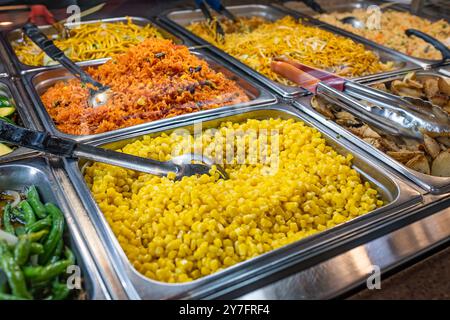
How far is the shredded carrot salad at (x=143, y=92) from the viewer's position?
242 centimetres

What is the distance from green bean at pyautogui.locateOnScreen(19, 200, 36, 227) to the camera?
5.51ft

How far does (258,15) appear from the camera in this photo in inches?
173

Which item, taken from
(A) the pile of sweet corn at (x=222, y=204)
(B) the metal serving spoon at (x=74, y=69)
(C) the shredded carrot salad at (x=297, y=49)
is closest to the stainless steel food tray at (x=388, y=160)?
(A) the pile of sweet corn at (x=222, y=204)

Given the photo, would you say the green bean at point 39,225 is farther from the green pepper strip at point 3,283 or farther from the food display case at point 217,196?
the green pepper strip at point 3,283

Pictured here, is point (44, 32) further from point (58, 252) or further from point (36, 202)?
point (58, 252)

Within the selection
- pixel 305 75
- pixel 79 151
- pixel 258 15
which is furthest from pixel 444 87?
pixel 79 151

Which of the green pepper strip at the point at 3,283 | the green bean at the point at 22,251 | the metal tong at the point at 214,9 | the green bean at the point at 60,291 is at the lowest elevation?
the green bean at the point at 60,291

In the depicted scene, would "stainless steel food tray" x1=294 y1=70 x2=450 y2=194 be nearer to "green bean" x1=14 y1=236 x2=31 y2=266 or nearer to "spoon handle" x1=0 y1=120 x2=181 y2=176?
"spoon handle" x1=0 y1=120 x2=181 y2=176

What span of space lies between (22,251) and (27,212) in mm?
316

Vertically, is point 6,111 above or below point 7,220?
above

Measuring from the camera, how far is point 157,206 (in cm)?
181

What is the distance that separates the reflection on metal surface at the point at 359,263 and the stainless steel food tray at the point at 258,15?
49.6 inches

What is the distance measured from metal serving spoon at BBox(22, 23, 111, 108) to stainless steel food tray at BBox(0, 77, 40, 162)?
0.32 metres

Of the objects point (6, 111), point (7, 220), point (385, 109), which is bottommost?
point (7, 220)
